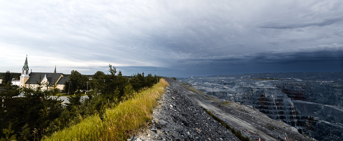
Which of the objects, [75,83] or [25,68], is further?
[25,68]

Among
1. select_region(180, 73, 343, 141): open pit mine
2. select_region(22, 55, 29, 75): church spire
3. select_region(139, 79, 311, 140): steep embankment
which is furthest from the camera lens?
select_region(22, 55, 29, 75): church spire

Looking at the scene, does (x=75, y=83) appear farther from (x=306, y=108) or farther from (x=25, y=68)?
(x=306, y=108)

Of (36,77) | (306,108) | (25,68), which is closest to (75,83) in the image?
(25,68)

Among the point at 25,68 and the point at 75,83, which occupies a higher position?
the point at 25,68

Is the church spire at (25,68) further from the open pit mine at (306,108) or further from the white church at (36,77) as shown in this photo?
the open pit mine at (306,108)

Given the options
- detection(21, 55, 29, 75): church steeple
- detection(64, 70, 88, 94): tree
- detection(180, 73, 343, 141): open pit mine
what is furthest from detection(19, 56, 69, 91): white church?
detection(180, 73, 343, 141): open pit mine

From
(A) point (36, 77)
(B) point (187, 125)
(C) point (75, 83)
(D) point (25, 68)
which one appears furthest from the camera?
(A) point (36, 77)

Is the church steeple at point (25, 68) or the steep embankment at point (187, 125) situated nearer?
the steep embankment at point (187, 125)

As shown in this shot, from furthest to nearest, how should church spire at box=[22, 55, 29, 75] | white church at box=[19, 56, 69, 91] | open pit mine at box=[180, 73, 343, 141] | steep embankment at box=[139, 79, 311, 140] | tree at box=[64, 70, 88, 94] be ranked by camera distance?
1. church spire at box=[22, 55, 29, 75]
2. white church at box=[19, 56, 69, 91]
3. tree at box=[64, 70, 88, 94]
4. open pit mine at box=[180, 73, 343, 141]
5. steep embankment at box=[139, 79, 311, 140]

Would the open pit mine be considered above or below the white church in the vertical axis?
below

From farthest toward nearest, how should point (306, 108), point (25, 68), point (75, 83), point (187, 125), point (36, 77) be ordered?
1. point (36, 77)
2. point (25, 68)
3. point (75, 83)
4. point (306, 108)
5. point (187, 125)

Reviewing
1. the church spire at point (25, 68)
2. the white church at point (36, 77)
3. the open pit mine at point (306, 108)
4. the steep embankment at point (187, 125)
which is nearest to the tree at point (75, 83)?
the white church at point (36, 77)

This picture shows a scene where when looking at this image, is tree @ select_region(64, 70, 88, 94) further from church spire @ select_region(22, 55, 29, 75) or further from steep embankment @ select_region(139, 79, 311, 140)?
steep embankment @ select_region(139, 79, 311, 140)

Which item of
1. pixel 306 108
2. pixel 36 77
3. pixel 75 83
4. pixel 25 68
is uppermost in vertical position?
pixel 25 68
